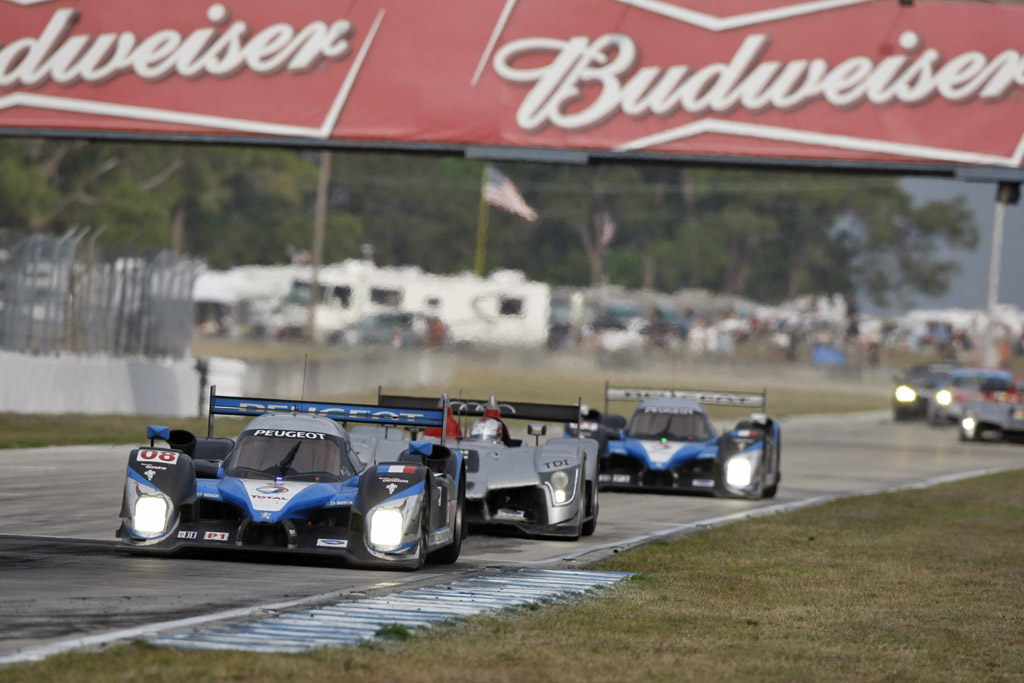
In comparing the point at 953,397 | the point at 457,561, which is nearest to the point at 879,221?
the point at 953,397

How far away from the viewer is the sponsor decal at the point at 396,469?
11.7m

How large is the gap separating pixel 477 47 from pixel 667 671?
1723 cm

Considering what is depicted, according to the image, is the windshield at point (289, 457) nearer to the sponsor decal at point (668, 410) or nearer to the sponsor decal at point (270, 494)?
the sponsor decal at point (270, 494)

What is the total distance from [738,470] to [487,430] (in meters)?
5.59

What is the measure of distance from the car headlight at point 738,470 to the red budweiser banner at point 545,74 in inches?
200

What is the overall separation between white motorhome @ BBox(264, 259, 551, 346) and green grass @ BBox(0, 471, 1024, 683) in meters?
20.3

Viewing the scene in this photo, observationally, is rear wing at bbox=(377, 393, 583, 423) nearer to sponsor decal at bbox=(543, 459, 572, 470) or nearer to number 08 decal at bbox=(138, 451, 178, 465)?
sponsor decal at bbox=(543, 459, 572, 470)

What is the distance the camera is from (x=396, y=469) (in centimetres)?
1173

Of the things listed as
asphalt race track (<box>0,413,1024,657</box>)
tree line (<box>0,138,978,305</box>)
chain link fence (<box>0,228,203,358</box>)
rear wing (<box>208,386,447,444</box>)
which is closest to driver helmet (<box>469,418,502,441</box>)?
asphalt race track (<box>0,413,1024,657</box>)

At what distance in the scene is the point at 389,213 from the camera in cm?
9181

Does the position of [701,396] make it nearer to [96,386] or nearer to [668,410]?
[668,410]

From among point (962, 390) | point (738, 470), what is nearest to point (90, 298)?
point (738, 470)

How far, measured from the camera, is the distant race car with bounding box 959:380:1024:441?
37.1 meters

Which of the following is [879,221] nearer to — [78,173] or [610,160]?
[78,173]
